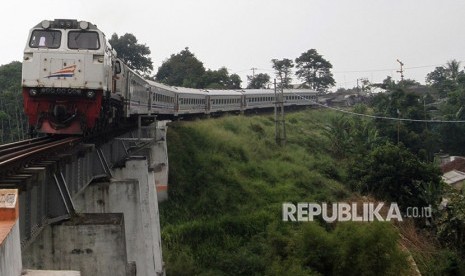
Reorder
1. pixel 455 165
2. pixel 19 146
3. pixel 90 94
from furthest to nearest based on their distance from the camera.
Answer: pixel 455 165
pixel 90 94
pixel 19 146

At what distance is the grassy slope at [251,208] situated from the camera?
653 inches

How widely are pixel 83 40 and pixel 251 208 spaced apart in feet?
47.2

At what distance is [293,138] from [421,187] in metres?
17.6

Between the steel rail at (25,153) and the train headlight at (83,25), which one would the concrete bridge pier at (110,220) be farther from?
the train headlight at (83,25)

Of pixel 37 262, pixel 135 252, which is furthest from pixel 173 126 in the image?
pixel 37 262

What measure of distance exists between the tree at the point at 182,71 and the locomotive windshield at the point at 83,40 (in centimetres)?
4463

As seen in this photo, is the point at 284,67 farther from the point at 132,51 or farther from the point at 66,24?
the point at 66,24

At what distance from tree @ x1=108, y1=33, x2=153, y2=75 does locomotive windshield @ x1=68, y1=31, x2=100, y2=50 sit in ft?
165

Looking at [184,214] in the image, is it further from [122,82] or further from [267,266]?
[122,82]

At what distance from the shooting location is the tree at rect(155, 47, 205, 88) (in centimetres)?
5919

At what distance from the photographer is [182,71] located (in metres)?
63.3

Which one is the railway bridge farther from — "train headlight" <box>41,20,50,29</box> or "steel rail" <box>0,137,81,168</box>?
"train headlight" <box>41,20,50,29</box>

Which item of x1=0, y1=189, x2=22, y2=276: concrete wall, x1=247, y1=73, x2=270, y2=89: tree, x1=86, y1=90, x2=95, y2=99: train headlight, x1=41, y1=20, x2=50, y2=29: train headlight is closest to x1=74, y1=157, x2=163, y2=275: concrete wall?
x1=86, y1=90, x2=95, y2=99: train headlight

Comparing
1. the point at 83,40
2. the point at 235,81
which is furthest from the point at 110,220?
the point at 235,81
